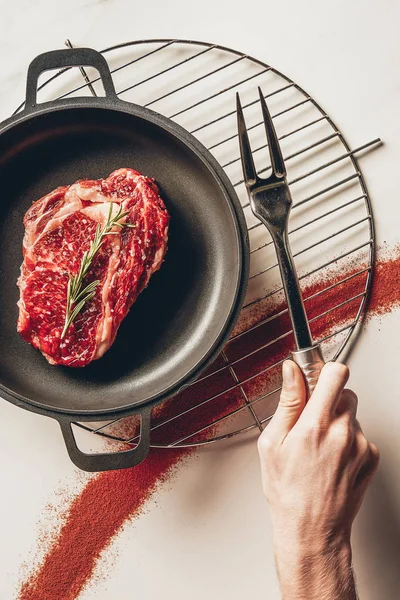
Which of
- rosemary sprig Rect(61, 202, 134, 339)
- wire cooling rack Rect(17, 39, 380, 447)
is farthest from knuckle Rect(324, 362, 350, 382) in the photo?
rosemary sprig Rect(61, 202, 134, 339)

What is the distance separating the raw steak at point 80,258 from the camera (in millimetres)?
1726

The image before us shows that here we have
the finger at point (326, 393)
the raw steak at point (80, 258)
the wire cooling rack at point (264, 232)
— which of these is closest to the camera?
the finger at point (326, 393)

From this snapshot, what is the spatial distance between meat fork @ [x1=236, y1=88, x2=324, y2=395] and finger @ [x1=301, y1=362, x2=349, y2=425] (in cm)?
7

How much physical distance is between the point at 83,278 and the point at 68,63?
2.04 ft

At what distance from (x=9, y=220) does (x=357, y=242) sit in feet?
3.70

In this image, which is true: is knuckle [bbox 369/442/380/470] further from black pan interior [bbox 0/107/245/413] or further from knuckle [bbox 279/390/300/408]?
black pan interior [bbox 0/107/245/413]

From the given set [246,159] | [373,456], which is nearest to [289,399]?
[373,456]

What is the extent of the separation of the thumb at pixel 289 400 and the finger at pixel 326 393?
0.13 ft

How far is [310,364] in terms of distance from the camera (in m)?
1.57

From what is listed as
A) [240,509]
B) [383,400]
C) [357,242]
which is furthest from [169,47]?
[240,509]

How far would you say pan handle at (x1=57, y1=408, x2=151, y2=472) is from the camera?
1624 millimetres

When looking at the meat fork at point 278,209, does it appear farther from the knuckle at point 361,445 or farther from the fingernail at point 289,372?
the knuckle at point 361,445

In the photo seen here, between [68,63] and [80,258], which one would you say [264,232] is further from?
[68,63]

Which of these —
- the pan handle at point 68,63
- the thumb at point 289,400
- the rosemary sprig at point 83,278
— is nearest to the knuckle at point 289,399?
the thumb at point 289,400
